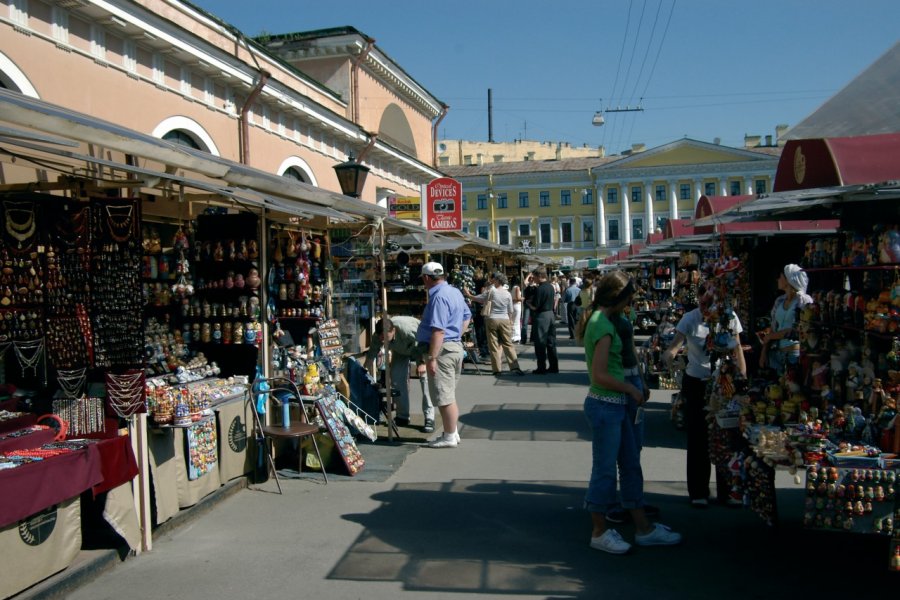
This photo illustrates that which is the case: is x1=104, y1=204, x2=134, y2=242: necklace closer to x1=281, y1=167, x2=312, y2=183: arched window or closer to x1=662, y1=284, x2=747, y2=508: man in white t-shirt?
x1=662, y1=284, x2=747, y2=508: man in white t-shirt

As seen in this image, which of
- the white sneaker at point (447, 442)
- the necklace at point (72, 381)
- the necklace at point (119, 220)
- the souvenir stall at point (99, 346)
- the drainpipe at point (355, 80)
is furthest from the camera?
the drainpipe at point (355, 80)

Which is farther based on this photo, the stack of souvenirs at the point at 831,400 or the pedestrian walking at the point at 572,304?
the pedestrian walking at the point at 572,304

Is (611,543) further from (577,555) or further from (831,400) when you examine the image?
(831,400)

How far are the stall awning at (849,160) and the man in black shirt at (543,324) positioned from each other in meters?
Result: 8.13

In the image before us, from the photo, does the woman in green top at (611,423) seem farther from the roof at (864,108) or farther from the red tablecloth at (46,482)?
the red tablecloth at (46,482)

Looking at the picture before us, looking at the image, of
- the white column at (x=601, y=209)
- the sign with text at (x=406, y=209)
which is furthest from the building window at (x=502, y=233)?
the sign with text at (x=406, y=209)

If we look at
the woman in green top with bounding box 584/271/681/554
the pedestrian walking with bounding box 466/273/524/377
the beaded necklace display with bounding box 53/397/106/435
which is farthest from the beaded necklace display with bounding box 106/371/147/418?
the pedestrian walking with bounding box 466/273/524/377

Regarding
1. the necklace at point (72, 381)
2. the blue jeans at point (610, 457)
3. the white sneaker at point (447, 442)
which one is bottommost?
the white sneaker at point (447, 442)

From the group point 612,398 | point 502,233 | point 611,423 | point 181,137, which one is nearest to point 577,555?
point 611,423

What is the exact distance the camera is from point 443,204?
45.4ft

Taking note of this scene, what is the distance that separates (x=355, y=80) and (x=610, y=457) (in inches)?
567

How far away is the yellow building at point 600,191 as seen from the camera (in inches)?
2400

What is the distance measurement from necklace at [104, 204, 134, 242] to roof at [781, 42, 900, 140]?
4.75 metres

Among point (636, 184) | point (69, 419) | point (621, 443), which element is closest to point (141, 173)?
point (69, 419)
